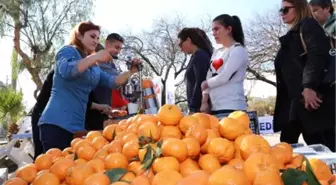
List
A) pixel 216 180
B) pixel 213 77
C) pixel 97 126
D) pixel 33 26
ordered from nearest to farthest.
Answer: pixel 216 180 < pixel 213 77 < pixel 97 126 < pixel 33 26

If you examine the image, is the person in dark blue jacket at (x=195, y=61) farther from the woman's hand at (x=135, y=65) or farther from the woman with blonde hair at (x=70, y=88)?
the woman with blonde hair at (x=70, y=88)

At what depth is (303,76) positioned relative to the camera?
2.53 m

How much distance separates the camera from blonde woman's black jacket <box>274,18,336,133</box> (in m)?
A: 2.49

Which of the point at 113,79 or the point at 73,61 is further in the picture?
the point at 113,79

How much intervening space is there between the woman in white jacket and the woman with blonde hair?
0.89 meters

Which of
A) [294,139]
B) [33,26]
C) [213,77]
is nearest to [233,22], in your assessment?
[213,77]

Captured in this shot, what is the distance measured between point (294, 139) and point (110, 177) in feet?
5.77

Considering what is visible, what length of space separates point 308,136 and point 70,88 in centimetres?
156

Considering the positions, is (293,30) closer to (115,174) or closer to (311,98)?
(311,98)

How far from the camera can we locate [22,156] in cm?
605

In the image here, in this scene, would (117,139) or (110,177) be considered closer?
(110,177)

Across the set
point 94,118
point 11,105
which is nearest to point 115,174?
point 94,118

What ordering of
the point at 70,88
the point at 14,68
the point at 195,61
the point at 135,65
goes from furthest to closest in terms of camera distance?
the point at 14,68, the point at 195,61, the point at 135,65, the point at 70,88

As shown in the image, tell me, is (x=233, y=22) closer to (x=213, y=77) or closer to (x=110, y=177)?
(x=213, y=77)
